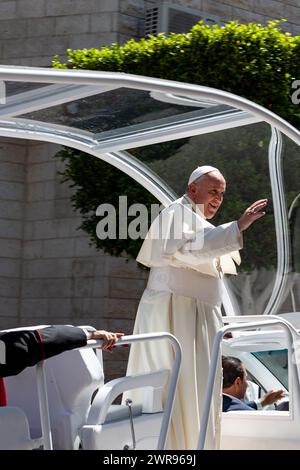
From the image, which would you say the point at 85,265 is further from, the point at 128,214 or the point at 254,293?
the point at 254,293

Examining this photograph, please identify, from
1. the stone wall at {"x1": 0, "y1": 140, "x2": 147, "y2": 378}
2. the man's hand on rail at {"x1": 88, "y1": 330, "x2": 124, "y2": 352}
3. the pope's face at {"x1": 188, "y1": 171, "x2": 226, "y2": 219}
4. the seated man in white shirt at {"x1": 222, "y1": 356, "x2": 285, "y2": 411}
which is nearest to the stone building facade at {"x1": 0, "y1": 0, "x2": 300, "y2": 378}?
the stone wall at {"x1": 0, "y1": 140, "x2": 147, "y2": 378}

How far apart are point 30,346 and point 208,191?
165 cm

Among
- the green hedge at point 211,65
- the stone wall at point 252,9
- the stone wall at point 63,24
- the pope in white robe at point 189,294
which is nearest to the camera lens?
the pope in white robe at point 189,294

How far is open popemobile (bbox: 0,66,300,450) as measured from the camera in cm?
462

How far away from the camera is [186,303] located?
536cm

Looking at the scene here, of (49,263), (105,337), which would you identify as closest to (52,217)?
(49,263)

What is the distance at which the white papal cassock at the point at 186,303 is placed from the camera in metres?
5.17

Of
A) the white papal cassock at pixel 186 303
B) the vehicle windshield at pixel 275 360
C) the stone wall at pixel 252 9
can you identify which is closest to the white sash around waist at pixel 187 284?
the white papal cassock at pixel 186 303

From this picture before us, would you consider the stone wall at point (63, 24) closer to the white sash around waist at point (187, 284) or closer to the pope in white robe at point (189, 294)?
the pope in white robe at point (189, 294)

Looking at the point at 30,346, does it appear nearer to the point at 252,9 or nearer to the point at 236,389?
the point at 236,389

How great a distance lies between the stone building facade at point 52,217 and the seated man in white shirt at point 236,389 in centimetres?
786
